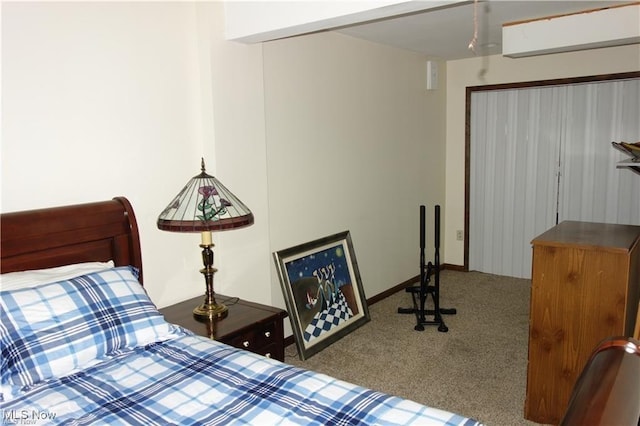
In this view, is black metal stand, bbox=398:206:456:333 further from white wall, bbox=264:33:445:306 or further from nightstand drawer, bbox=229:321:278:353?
nightstand drawer, bbox=229:321:278:353

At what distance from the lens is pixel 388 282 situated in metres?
4.46

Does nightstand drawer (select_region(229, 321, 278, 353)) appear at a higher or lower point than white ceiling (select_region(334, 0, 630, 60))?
lower

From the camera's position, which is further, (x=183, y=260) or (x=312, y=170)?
(x=312, y=170)

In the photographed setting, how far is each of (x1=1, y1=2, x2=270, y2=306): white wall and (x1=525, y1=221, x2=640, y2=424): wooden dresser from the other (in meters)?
1.63

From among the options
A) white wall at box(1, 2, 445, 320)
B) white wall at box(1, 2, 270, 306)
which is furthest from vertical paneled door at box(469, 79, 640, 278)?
white wall at box(1, 2, 270, 306)

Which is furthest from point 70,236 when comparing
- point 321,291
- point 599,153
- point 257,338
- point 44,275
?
point 599,153

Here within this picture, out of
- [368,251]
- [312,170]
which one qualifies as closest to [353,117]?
[312,170]

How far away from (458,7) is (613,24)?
3.66 feet

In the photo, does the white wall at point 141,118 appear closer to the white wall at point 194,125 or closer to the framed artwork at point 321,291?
the white wall at point 194,125

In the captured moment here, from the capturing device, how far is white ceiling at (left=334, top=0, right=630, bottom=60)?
3035 mm

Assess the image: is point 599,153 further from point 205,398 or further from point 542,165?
point 205,398

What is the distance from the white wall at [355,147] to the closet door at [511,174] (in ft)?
1.39

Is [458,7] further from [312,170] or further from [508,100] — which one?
[508,100]

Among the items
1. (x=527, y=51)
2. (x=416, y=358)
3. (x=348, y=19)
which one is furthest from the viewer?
(x=527, y=51)
